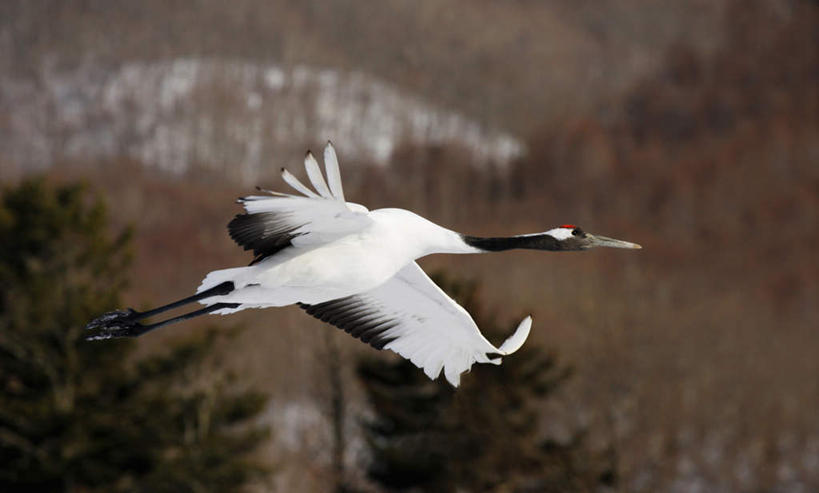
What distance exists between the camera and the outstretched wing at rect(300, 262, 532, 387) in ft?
28.9

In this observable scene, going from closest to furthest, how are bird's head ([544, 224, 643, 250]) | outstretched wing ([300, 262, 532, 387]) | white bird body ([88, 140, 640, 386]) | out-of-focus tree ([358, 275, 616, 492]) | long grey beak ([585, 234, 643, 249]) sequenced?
white bird body ([88, 140, 640, 386]) → long grey beak ([585, 234, 643, 249]) → bird's head ([544, 224, 643, 250]) → outstretched wing ([300, 262, 532, 387]) → out-of-focus tree ([358, 275, 616, 492])

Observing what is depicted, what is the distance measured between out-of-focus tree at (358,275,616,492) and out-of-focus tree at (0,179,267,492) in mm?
3241

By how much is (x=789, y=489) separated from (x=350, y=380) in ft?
59.6

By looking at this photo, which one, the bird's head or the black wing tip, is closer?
the bird's head


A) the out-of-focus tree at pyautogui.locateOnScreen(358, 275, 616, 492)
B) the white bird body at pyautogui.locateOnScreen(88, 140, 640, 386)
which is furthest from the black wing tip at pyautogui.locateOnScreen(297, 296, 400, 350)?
the out-of-focus tree at pyautogui.locateOnScreen(358, 275, 616, 492)

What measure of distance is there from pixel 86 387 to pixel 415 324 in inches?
647

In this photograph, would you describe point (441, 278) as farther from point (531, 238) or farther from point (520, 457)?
point (531, 238)

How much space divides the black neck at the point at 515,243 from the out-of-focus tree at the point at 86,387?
1552cm

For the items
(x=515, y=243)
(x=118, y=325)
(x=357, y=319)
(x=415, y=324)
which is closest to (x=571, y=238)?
(x=515, y=243)

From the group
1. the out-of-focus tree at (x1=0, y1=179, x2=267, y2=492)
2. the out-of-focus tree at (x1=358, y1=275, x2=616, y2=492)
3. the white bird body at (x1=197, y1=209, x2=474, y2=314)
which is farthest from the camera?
the out-of-focus tree at (x1=0, y1=179, x2=267, y2=492)

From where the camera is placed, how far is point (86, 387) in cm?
2359

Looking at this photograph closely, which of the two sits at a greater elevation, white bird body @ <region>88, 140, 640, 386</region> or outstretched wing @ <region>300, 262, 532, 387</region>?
white bird body @ <region>88, 140, 640, 386</region>

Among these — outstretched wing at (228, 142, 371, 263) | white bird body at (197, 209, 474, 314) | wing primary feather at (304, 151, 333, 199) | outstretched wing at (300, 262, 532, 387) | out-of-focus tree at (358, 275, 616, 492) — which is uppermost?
wing primary feather at (304, 151, 333, 199)

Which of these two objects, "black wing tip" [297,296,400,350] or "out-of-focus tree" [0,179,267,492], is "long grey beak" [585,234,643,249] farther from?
"out-of-focus tree" [0,179,267,492]
